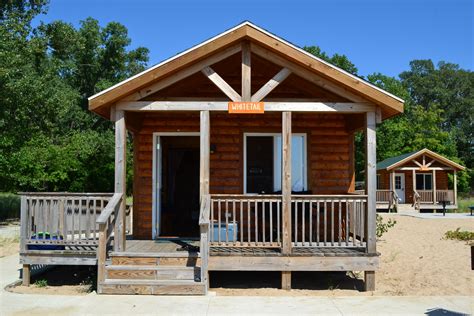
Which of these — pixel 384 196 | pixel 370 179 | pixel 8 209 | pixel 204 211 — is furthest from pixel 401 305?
pixel 384 196

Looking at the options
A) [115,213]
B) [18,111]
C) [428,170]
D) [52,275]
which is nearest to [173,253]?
[115,213]

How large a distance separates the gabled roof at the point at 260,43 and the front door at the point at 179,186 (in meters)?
2.46

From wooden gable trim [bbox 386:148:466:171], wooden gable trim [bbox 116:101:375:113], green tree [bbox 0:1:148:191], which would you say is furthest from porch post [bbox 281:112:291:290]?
wooden gable trim [bbox 386:148:466:171]

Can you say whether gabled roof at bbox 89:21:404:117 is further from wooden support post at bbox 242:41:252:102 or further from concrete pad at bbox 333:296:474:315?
concrete pad at bbox 333:296:474:315

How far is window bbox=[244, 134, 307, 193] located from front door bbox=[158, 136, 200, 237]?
4.06 feet

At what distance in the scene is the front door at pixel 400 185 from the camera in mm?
32625

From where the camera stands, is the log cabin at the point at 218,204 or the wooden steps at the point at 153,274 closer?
the wooden steps at the point at 153,274

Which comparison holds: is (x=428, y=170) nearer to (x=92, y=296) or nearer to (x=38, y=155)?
(x=38, y=155)

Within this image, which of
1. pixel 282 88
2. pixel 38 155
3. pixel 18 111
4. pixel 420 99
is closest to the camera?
pixel 282 88

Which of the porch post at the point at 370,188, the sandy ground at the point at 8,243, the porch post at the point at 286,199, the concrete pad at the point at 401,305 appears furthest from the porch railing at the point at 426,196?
the porch post at the point at 286,199

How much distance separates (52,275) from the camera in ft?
29.8

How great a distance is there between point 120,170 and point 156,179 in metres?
1.98

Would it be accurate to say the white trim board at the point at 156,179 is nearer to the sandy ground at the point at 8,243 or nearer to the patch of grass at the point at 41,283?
the patch of grass at the point at 41,283

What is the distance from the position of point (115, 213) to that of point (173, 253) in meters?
1.21
